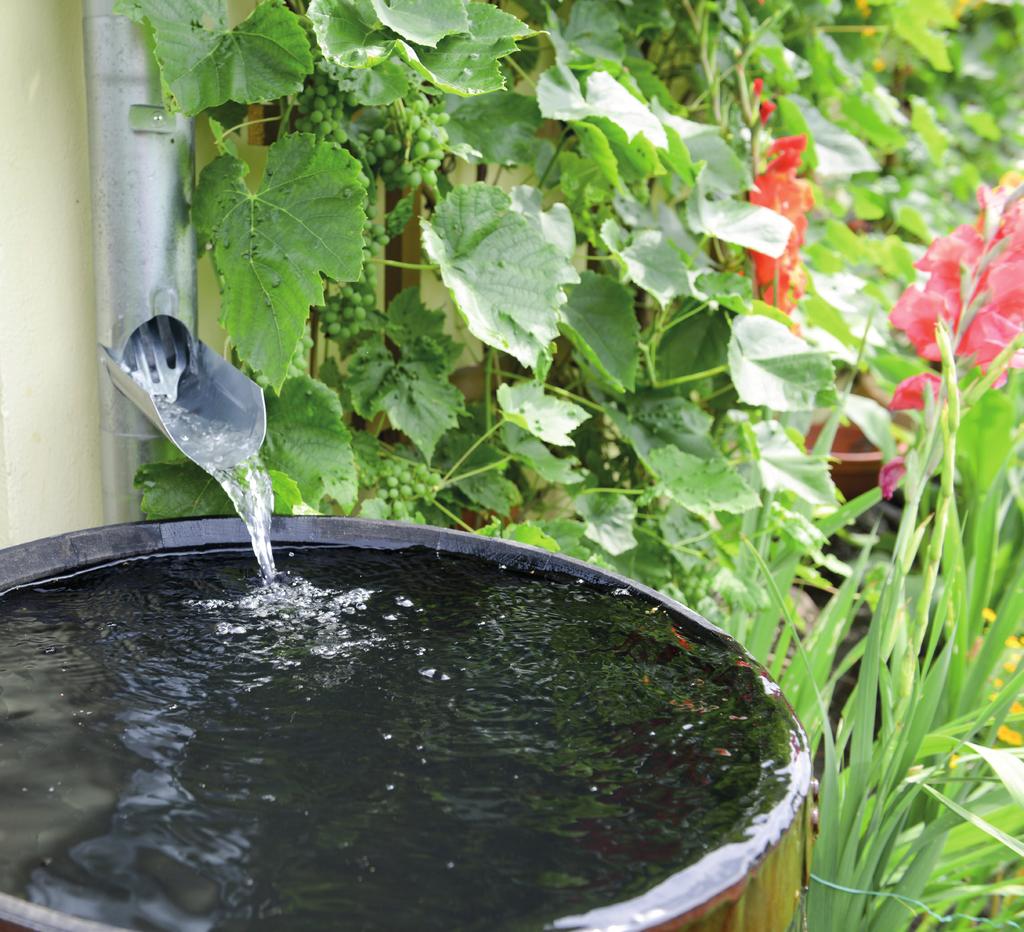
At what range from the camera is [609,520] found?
6.05 ft

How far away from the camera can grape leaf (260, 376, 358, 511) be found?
1344 millimetres

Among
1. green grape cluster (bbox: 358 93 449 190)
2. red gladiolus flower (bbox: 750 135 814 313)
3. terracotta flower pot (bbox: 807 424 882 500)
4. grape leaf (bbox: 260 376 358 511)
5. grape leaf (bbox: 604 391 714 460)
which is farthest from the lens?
terracotta flower pot (bbox: 807 424 882 500)

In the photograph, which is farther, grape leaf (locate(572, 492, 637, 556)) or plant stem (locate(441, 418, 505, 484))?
grape leaf (locate(572, 492, 637, 556))

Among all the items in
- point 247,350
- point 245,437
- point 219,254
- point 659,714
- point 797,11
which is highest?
point 797,11

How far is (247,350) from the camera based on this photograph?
123 cm

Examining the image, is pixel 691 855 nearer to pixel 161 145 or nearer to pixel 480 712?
pixel 480 712

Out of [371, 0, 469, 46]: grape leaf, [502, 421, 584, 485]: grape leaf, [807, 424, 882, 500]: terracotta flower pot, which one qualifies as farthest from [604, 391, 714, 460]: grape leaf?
[807, 424, 882, 500]: terracotta flower pot

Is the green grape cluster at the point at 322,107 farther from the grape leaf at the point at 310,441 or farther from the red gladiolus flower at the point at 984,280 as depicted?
the red gladiolus flower at the point at 984,280

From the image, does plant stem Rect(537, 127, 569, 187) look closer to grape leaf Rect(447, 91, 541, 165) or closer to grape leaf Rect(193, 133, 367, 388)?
grape leaf Rect(447, 91, 541, 165)

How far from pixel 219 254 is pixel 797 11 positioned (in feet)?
6.04

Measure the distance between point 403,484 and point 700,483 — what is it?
0.51 metres

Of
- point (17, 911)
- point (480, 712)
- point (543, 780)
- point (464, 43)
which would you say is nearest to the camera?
point (17, 911)

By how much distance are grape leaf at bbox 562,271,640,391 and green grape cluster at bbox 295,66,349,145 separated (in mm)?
512

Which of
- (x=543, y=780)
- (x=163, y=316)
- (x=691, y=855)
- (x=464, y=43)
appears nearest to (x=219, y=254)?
(x=163, y=316)
